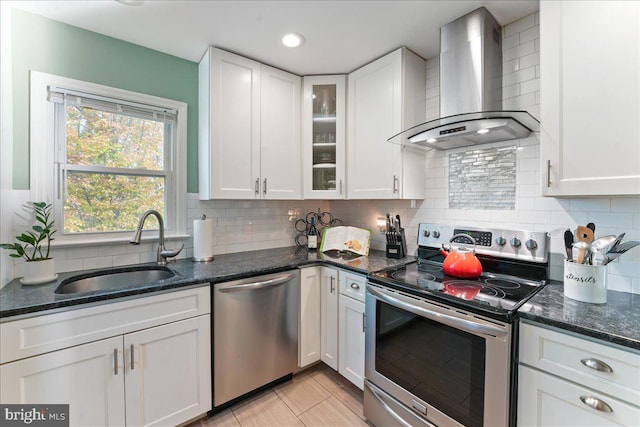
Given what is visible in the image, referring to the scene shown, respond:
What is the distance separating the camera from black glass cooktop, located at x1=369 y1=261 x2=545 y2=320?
1.20 metres

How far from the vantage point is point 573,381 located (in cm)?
103

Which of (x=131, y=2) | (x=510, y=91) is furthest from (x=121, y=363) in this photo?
(x=510, y=91)

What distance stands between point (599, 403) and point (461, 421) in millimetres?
526

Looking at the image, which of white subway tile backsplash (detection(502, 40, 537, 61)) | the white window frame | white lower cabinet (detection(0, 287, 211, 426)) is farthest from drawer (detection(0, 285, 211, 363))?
white subway tile backsplash (detection(502, 40, 537, 61))

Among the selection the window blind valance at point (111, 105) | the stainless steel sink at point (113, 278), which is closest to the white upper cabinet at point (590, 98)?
the stainless steel sink at point (113, 278)

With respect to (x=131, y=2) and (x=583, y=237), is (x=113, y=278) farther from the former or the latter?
(x=583, y=237)

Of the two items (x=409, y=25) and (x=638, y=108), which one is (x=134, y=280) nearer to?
(x=409, y=25)

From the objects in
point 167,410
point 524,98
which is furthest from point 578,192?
point 167,410

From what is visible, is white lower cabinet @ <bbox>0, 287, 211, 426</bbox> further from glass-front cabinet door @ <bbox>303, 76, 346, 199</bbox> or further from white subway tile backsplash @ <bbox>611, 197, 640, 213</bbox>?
white subway tile backsplash @ <bbox>611, 197, 640, 213</bbox>

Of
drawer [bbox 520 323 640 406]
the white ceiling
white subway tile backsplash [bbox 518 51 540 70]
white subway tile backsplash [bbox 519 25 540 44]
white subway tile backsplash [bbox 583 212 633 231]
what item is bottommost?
drawer [bbox 520 323 640 406]

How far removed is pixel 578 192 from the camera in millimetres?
1248

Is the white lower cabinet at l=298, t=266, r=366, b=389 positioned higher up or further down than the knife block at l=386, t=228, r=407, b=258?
further down

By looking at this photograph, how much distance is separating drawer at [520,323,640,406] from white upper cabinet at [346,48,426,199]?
1200 mm

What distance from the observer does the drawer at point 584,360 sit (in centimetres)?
93
